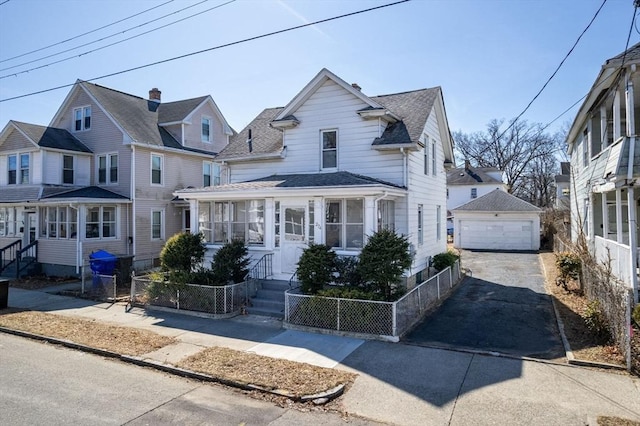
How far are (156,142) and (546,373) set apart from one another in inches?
825

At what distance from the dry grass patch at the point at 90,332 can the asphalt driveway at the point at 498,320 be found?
5.88 metres

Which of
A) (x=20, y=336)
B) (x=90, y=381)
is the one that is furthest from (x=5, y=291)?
(x=90, y=381)

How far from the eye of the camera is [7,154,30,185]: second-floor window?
21375 millimetres

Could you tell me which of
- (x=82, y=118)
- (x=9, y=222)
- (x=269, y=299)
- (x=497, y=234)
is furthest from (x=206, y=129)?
(x=497, y=234)

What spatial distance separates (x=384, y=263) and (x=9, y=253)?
2161 centimetres

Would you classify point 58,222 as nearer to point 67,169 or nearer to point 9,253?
point 67,169

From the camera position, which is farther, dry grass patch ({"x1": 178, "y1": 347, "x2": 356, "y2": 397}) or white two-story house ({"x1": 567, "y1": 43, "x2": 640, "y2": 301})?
white two-story house ({"x1": 567, "y1": 43, "x2": 640, "y2": 301})

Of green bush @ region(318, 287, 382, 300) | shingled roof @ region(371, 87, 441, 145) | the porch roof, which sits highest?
shingled roof @ region(371, 87, 441, 145)

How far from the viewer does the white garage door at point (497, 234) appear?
29.4 metres

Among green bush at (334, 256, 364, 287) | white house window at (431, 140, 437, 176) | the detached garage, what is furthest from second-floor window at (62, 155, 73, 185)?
the detached garage

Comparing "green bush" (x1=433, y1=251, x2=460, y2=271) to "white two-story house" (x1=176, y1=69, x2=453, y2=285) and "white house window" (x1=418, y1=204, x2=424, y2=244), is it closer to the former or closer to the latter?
"white two-story house" (x1=176, y1=69, x2=453, y2=285)

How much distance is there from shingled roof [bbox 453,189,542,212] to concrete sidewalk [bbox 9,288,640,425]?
23505mm

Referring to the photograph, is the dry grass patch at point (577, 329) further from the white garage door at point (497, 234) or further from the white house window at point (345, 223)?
the white garage door at point (497, 234)

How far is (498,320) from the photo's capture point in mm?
11172
